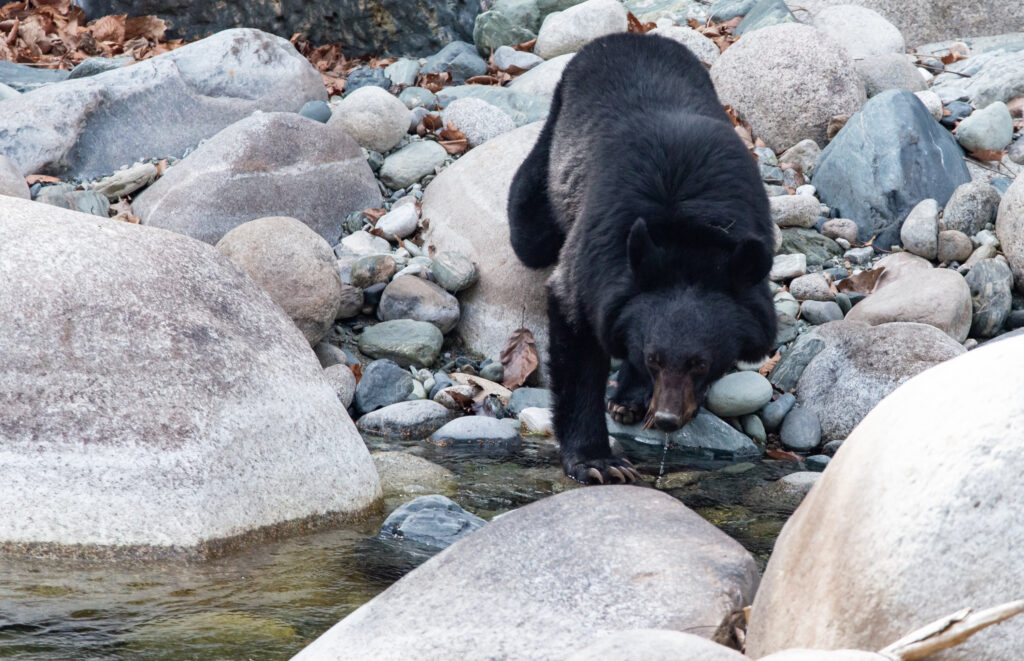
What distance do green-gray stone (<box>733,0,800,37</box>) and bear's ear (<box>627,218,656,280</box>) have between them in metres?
5.94

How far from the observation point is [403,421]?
5.82m

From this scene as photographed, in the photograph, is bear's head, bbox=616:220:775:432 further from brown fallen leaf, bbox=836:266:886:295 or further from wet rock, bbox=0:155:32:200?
wet rock, bbox=0:155:32:200

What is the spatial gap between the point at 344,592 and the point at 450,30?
7.86m

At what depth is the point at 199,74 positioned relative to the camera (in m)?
8.34

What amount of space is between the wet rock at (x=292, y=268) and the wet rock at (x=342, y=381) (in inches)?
10.3

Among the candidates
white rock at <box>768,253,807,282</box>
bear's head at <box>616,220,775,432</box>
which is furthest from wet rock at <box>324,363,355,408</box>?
white rock at <box>768,253,807,282</box>

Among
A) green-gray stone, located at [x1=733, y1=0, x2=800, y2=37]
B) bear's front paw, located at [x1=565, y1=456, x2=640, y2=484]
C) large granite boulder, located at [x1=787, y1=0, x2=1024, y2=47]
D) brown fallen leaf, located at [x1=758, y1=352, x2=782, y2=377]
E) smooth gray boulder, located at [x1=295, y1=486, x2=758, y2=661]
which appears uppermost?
smooth gray boulder, located at [x1=295, y1=486, x2=758, y2=661]

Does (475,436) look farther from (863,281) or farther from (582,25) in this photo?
(582,25)

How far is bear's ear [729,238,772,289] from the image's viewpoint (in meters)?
4.59

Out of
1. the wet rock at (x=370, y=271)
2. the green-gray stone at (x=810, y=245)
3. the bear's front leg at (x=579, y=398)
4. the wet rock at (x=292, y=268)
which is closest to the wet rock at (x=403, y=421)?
the wet rock at (x=292, y=268)

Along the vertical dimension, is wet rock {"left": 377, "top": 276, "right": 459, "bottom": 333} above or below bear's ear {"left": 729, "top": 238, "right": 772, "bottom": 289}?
below

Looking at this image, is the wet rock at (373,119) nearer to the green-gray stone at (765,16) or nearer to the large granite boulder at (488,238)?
the large granite boulder at (488,238)

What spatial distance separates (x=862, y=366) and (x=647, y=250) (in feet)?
6.05

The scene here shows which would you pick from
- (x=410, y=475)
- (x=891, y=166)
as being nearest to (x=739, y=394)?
(x=410, y=475)
